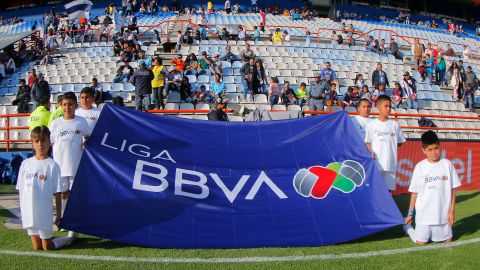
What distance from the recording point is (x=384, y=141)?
6.23m

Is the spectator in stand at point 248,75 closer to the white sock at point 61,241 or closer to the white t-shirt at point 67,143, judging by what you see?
the white t-shirt at point 67,143

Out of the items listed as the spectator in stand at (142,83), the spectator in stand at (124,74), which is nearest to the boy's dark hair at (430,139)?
the spectator in stand at (142,83)

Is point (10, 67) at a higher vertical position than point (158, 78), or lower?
higher

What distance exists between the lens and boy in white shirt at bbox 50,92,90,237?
5.61 m

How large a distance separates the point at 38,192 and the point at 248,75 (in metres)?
10.5

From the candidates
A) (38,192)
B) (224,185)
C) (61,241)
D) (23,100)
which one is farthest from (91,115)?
(23,100)

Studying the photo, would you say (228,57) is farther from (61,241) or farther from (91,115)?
(61,241)

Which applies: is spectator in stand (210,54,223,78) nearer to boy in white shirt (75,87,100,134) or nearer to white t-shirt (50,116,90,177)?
boy in white shirt (75,87,100,134)

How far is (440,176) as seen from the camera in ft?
17.1

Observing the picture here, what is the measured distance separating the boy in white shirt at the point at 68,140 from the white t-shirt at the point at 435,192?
3.97 metres

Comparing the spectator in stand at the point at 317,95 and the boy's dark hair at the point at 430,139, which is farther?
the spectator in stand at the point at 317,95

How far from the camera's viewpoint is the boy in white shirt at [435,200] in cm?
516

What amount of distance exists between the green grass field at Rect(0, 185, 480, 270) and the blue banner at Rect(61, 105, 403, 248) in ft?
0.45

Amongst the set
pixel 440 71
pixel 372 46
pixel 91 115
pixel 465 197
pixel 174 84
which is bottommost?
pixel 465 197
